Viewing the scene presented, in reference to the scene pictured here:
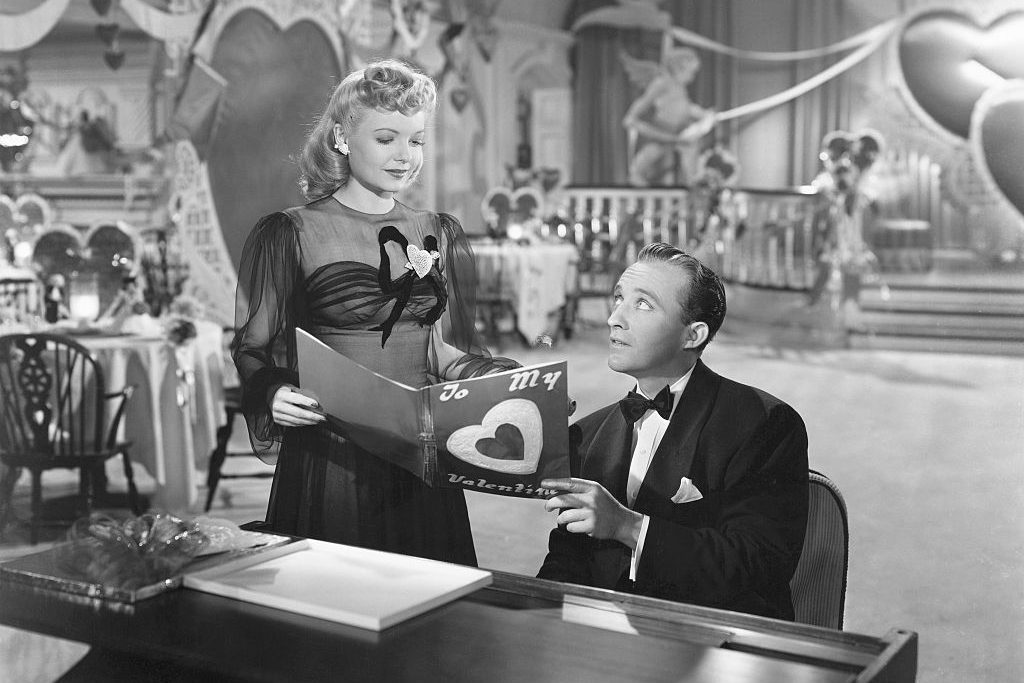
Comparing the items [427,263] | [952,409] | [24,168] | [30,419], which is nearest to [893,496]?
[952,409]

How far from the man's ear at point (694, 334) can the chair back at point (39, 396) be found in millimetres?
2571

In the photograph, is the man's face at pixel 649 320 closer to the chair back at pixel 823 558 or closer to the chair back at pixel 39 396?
the chair back at pixel 823 558

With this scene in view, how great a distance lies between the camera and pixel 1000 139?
1092cm

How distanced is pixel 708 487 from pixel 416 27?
674cm

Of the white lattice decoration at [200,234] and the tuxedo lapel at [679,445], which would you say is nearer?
the tuxedo lapel at [679,445]

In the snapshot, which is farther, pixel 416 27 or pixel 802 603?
pixel 416 27

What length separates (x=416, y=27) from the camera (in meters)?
7.92

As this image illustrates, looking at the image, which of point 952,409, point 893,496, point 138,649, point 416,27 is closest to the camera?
point 138,649

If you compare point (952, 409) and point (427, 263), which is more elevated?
point (427, 263)

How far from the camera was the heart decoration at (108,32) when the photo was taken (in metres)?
5.23

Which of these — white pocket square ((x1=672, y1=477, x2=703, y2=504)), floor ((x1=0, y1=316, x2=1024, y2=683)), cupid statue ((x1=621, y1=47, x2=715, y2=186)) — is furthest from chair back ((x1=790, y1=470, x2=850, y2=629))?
cupid statue ((x1=621, y1=47, x2=715, y2=186))

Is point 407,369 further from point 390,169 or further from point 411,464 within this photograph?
point 390,169

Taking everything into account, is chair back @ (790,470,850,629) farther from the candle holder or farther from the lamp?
the lamp

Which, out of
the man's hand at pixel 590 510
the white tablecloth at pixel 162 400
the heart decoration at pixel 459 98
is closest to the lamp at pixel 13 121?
the white tablecloth at pixel 162 400
